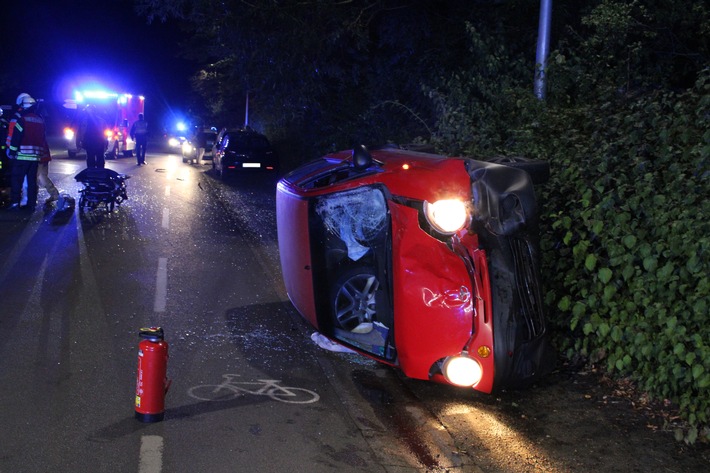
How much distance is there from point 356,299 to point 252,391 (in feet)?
4.23

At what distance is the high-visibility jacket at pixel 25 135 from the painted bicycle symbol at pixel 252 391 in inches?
377

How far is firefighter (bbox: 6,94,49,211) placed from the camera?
48.2 feet

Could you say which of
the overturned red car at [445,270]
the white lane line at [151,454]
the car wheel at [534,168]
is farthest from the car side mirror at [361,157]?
the white lane line at [151,454]

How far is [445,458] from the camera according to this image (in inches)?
221

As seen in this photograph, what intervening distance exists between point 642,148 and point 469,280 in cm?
252

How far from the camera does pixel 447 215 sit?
656 cm

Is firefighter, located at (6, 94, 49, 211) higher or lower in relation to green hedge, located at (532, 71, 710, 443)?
higher

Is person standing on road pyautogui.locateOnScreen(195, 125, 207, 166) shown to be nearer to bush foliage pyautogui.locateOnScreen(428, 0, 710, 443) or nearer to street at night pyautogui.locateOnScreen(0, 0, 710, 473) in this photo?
street at night pyautogui.locateOnScreen(0, 0, 710, 473)

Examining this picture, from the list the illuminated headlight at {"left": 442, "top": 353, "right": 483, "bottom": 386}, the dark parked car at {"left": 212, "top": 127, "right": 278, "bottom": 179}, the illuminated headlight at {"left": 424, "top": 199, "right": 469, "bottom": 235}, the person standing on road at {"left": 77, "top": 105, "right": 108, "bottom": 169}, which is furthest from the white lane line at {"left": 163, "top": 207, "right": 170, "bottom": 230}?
the illuminated headlight at {"left": 442, "top": 353, "right": 483, "bottom": 386}

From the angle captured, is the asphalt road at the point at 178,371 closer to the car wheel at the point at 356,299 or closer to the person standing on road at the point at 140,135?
the car wheel at the point at 356,299

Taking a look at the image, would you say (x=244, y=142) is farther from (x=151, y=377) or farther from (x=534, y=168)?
(x=151, y=377)

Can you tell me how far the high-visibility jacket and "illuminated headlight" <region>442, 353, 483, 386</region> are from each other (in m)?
11.0

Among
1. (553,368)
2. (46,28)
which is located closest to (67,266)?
(553,368)

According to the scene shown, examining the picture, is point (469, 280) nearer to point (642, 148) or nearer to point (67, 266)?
point (642, 148)
